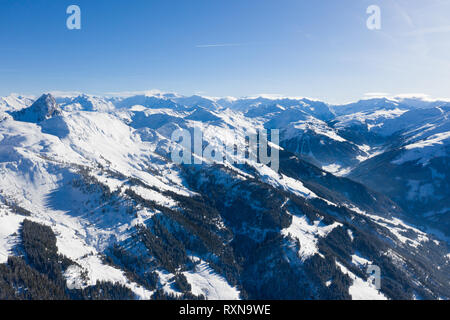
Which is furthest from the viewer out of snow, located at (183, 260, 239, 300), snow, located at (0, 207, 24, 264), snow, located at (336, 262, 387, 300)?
snow, located at (336, 262, 387, 300)

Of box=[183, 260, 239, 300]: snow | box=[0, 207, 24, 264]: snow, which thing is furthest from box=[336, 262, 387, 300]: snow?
box=[0, 207, 24, 264]: snow

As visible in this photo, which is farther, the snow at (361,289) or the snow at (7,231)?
the snow at (361,289)

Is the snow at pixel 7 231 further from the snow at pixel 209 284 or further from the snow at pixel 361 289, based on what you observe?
the snow at pixel 361 289

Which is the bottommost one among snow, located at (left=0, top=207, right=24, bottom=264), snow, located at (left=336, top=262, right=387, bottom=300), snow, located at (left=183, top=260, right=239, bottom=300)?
snow, located at (left=336, top=262, right=387, bottom=300)

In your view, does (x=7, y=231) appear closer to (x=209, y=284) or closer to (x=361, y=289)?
(x=209, y=284)

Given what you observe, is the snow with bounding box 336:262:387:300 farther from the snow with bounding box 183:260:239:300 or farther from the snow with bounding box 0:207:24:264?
the snow with bounding box 0:207:24:264

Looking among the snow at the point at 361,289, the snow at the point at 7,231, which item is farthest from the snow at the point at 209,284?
the snow at the point at 7,231
